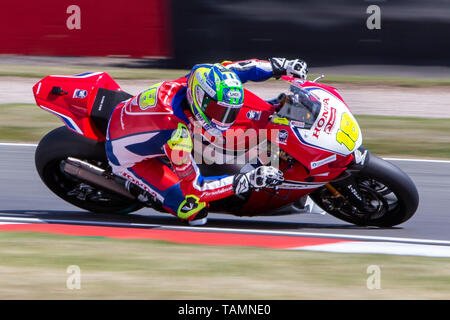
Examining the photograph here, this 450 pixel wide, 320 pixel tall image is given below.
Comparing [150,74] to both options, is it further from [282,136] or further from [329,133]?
[329,133]

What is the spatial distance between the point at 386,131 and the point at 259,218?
375cm

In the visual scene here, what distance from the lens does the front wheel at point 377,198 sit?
18.7ft

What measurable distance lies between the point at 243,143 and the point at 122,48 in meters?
9.67

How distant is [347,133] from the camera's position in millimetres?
5676

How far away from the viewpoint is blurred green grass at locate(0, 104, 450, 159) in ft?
30.0

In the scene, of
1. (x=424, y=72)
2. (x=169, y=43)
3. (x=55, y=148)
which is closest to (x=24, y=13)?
(x=169, y=43)

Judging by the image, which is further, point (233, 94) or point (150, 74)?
point (150, 74)

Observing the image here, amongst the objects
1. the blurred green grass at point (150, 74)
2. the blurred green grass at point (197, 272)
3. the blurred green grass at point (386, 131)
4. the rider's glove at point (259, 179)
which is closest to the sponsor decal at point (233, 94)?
the rider's glove at point (259, 179)

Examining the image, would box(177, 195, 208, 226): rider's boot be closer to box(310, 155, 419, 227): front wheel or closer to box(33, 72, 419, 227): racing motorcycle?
box(33, 72, 419, 227): racing motorcycle

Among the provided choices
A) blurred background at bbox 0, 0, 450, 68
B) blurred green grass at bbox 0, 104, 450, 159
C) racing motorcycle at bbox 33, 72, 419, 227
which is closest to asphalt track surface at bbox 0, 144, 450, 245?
racing motorcycle at bbox 33, 72, 419, 227

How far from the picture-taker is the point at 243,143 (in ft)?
19.3

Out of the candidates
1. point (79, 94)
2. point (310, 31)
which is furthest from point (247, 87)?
point (79, 94)

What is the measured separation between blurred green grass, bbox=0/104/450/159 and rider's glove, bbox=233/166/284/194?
3744 millimetres
